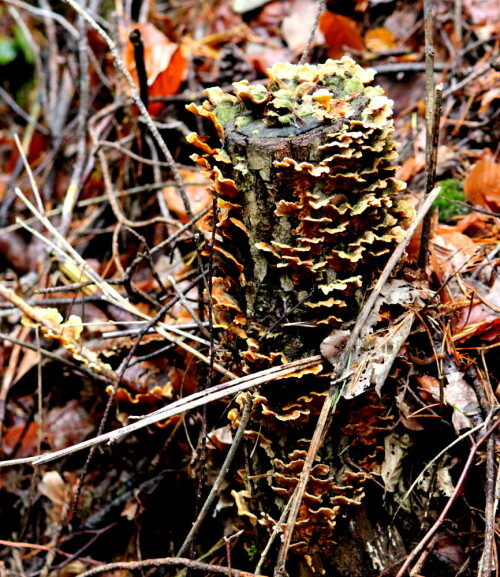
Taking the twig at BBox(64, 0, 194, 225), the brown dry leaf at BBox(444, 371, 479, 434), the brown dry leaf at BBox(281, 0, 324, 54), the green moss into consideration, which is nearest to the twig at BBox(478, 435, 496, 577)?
the brown dry leaf at BBox(444, 371, 479, 434)

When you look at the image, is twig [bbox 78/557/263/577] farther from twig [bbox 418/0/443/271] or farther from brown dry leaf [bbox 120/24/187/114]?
brown dry leaf [bbox 120/24/187/114]

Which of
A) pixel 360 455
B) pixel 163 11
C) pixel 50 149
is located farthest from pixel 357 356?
pixel 163 11

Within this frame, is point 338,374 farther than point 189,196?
No

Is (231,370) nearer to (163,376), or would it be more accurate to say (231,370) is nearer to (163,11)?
(163,376)

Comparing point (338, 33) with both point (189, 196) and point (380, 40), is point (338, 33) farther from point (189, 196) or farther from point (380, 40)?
point (189, 196)

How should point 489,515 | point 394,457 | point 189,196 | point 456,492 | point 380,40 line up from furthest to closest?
1. point 380,40
2. point 189,196
3. point 394,457
4. point 456,492
5. point 489,515

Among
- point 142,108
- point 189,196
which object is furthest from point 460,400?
point 189,196

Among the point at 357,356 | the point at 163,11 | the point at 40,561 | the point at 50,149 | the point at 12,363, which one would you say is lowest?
the point at 40,561
